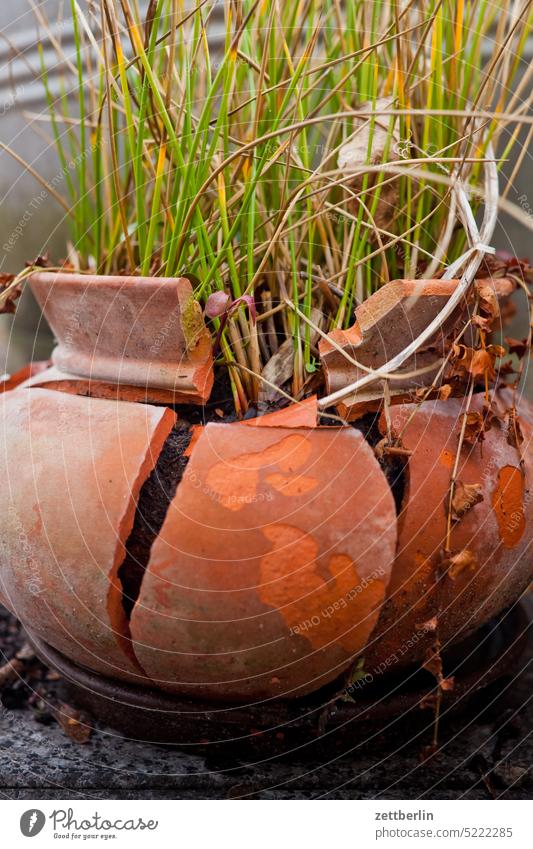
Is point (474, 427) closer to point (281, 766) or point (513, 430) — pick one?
point (513, 430)

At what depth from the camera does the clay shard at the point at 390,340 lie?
2.40 ft

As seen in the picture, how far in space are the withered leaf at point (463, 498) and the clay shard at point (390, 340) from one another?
0.11 meters

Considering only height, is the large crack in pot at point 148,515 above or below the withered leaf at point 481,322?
below

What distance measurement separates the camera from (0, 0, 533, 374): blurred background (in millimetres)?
1638

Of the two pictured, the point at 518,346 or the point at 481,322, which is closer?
the point at 481,322

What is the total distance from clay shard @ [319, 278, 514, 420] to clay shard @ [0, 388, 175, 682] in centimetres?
19

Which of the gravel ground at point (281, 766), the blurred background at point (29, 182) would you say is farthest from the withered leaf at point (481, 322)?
the blurred background at point (29, 182)

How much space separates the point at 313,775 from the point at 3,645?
555 millimetres

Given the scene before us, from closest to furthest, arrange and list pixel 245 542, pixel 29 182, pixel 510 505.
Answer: pixel 245 542
pixel 510 505
pixel 29 182

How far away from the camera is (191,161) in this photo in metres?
0.78

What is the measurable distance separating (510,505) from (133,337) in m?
0.45

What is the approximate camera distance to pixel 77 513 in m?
0.73

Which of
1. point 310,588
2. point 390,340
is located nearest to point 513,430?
point 390,340

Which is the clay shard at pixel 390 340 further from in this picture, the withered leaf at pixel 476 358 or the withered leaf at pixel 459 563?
the withered leaf at pixel 459 563
